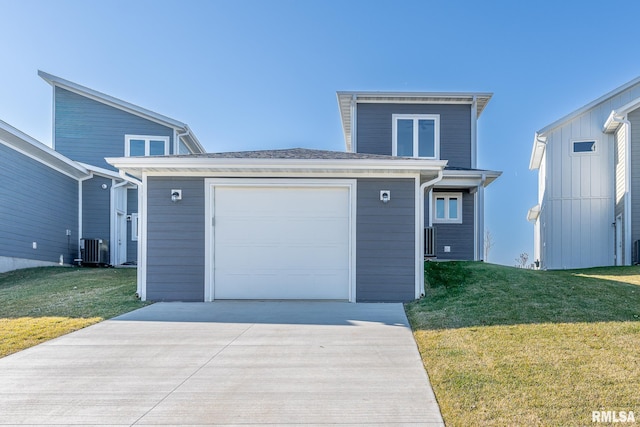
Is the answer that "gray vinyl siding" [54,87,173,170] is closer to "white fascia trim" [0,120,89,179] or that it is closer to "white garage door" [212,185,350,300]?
"white fascia trim" [0,120,89,179]

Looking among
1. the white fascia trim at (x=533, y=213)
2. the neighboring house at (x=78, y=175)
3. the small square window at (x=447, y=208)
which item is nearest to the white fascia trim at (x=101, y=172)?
the neighboring house at (x=78, y=175)

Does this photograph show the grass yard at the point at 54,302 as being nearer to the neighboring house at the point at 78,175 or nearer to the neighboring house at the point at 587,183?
the neighboring house at the point at 78,175

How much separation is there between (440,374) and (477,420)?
36.7 inches

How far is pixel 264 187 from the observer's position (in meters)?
8.49

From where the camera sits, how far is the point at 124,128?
17.2 meters

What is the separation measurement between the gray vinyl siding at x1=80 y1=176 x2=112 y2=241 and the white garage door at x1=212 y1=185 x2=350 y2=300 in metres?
9.03

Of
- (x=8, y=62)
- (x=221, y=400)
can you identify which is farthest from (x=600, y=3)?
(x=8, y=62)

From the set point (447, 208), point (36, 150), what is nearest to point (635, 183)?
point (447, 208)

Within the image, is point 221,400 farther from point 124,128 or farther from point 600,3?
point 600,3

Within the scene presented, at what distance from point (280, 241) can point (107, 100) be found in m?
12.1

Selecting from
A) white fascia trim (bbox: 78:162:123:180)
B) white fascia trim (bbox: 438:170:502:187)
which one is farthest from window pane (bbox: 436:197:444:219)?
white fascia trim (bbox: 78:162:123:180)

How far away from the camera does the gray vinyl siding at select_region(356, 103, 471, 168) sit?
1455 cm

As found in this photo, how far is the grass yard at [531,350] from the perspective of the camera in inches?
133

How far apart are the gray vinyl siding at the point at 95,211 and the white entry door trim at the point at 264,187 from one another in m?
8.95
